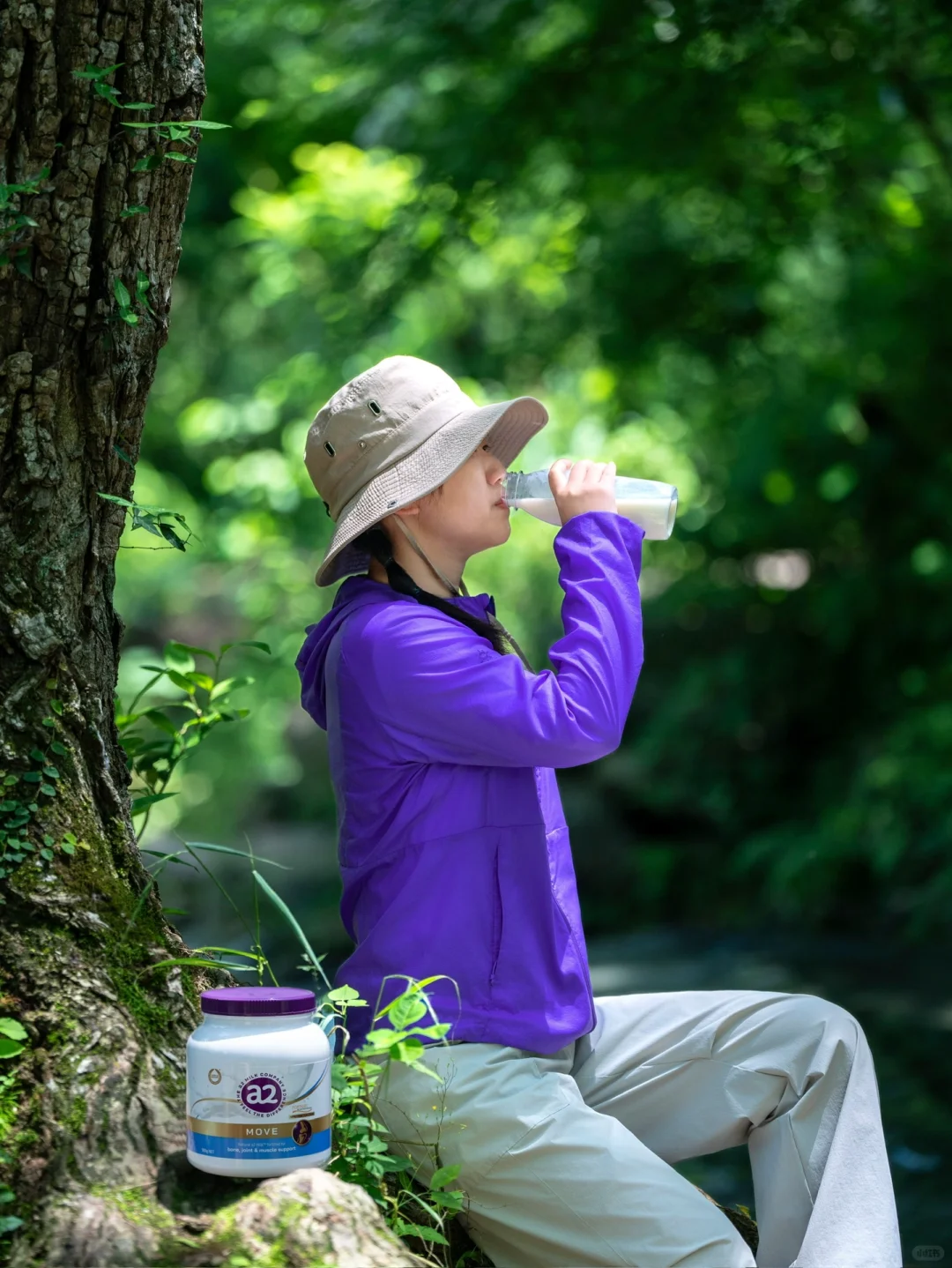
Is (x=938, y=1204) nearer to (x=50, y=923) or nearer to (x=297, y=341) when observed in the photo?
(x=50, y=923)

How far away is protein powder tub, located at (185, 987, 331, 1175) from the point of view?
1.85 m

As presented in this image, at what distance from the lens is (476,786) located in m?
2.30

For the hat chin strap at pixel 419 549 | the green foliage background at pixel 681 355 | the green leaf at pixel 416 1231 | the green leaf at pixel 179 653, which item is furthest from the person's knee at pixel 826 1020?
the green foliage background at pixel 681 355

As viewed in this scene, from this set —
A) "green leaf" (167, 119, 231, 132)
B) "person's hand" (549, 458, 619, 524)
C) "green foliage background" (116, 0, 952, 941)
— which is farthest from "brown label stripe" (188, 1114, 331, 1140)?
"green foliage background" (116, 0, 952, 941)

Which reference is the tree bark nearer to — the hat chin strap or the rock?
the rock

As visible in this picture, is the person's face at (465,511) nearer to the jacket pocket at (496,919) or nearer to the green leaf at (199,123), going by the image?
the jacket pocket at (496,919)

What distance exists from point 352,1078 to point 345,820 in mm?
406

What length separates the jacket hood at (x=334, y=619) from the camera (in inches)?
94.8

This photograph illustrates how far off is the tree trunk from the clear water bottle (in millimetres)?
640

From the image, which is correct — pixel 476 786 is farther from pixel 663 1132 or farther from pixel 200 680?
pixel 200 680

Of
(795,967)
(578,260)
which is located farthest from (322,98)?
(795,967)

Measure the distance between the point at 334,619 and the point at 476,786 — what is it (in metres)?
0.37

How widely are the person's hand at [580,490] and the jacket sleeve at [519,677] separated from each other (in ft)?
0.17

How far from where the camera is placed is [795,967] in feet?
27.3
